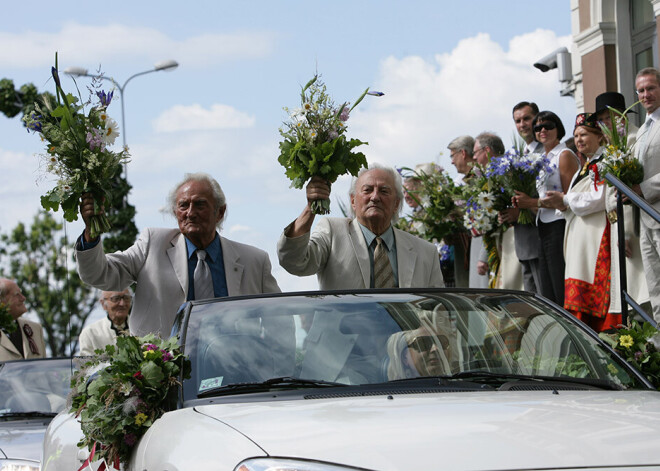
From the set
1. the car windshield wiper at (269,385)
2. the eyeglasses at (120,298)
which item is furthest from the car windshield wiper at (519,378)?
the eyeglasses at (120,298)

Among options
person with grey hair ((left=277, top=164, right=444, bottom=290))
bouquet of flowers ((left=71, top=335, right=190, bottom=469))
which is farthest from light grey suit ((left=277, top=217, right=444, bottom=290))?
bouquet of flowers ((left=71, top=335, right=190, bottom=469))

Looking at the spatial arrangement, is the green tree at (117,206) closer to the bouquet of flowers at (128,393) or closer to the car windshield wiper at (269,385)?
the bouquet of flowers at (128,393)

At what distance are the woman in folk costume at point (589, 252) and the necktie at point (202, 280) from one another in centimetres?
346

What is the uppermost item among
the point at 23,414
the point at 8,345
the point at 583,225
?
the point at 583,225

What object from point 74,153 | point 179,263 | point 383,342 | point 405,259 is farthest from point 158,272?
point 383,342

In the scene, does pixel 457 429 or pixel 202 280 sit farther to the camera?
pixel 202 280

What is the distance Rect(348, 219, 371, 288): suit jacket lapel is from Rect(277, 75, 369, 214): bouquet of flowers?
2.02ft

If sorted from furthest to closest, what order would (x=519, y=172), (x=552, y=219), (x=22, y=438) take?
(x=519, y=172) < (x=552, y=219) < (x=22, y=438)

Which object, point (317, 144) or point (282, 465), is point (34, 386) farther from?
point (282, 465)

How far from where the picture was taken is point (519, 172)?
401 inches

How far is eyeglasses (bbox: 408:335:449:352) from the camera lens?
4555mm

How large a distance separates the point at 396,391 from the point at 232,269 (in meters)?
3.68

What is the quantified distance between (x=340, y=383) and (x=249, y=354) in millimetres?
442

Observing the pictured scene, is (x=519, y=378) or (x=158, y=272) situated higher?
(x=158, y=272)
